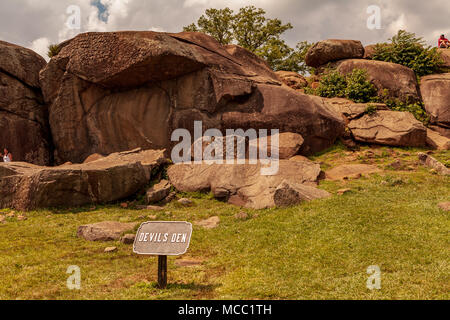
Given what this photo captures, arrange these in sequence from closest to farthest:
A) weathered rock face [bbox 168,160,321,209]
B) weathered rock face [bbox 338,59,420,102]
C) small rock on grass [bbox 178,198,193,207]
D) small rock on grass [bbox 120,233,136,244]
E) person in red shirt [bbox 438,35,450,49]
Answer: small rock on grass [bbox 120,233,136,244]
weathered rock face [bbox 168,160,321,209]
small rock on grass [bbox 178,198,193,207]
weathered rock face [bbox 338,59,420,102]
person in red shirt [bbox 438,35,450,49]

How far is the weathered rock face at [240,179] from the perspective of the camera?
1206 cm

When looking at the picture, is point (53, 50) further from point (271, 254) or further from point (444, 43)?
point (444, 43)

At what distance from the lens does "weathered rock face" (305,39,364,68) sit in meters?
22.9

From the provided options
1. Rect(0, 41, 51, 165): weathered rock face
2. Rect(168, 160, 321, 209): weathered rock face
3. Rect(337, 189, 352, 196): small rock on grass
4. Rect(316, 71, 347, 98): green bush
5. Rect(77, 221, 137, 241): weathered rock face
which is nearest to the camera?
Rect(77, 221, 137, 241): weathered rock face

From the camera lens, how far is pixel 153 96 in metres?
18.2

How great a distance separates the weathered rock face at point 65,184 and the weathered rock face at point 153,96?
5031 millimetres

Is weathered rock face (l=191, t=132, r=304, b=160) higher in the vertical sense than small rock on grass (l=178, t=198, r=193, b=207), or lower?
higher

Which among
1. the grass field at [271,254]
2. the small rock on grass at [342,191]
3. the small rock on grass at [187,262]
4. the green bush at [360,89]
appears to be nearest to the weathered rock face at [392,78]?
the green bush at [360,89]

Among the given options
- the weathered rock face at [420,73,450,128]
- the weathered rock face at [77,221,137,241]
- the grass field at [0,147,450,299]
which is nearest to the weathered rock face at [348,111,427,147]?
Answer: the weathered rock face at [420,73,450,128]

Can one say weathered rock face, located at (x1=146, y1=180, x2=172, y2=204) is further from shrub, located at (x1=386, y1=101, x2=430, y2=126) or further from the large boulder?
shrub, located at (x1=386, y1=101, x2=430, y2=126)

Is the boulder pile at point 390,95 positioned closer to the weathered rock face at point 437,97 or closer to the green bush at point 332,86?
the weathered rock face at point 437,97

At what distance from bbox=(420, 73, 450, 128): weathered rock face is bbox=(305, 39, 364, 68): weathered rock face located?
4529 mm

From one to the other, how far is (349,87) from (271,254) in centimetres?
1564
